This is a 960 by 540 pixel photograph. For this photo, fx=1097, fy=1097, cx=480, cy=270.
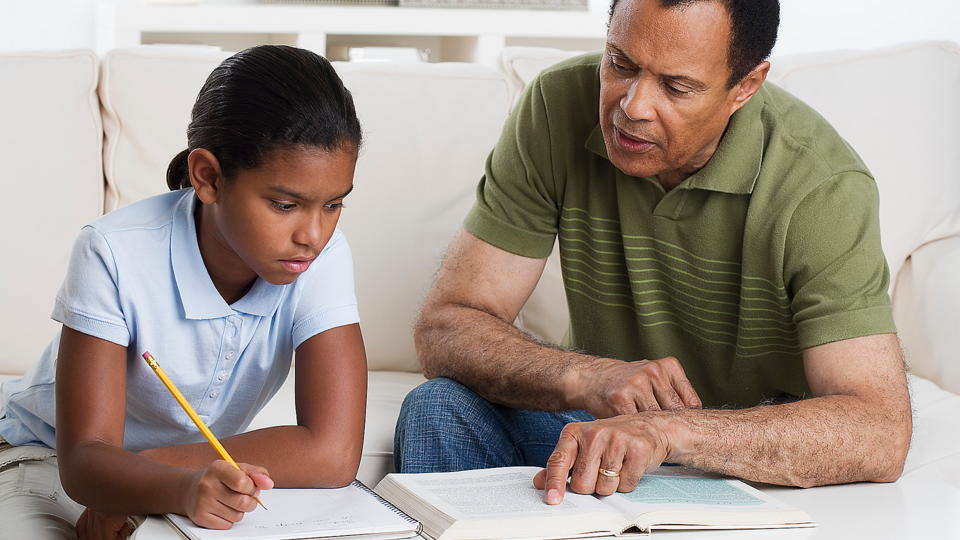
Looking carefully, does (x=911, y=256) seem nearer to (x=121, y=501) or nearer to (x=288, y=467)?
(x=288, y=467)

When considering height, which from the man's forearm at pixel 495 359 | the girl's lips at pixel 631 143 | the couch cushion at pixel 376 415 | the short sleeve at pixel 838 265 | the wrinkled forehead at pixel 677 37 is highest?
the wrinkled forehead at pixel 677 37

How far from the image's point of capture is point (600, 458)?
1.12 meters

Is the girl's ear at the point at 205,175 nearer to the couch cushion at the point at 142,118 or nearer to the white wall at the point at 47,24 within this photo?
the couch cushion at the point at 142,118

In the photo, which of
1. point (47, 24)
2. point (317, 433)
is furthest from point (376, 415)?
point (47, 24)

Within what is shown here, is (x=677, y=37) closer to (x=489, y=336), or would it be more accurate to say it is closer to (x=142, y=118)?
(x=489, y=336)

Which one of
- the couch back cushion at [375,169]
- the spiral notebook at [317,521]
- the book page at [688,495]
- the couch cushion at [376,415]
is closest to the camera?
the spiral notebook at [317,521]

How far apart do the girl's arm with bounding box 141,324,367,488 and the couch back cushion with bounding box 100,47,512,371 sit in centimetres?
73

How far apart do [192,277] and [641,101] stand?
583 mm

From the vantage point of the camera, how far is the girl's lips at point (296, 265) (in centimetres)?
114

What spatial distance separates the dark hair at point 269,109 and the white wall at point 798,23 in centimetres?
204

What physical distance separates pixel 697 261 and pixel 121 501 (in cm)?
82

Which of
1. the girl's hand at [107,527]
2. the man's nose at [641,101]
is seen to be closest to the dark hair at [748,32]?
the man's nose at [641,101]

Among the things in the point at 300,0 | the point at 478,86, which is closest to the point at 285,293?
the point at 478,86

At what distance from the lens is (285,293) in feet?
4.09
